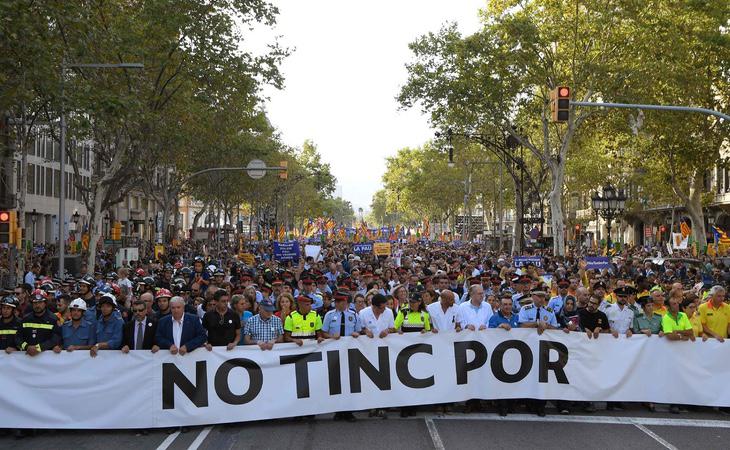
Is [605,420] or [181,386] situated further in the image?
[605,420]

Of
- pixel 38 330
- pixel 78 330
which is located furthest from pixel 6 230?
pixel 78 330

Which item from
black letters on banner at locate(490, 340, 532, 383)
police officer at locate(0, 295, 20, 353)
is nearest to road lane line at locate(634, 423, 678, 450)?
black letters on banner at locate(490, 340, 532, 383)

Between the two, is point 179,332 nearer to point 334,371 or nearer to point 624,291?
point 334,371

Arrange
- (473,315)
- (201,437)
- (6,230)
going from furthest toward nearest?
(6,230) → (473,315) → (201,437)

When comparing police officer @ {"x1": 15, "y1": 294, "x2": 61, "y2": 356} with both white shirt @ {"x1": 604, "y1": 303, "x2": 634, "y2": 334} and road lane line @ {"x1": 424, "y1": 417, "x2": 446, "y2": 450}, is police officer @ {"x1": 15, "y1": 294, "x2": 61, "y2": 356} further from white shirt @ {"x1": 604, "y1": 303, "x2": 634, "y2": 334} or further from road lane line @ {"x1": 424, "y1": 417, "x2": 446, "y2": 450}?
white shirt @ {"x1": 604, "y1": 303, "x2": 634, "y2": 334}

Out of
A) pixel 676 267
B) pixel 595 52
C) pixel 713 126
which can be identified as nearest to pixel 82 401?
pixel 676 267

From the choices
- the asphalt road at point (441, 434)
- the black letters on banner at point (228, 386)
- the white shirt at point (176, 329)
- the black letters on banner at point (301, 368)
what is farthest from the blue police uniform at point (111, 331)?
the black letters on banner at point (301, 368)

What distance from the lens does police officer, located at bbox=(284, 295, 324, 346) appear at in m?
11.1

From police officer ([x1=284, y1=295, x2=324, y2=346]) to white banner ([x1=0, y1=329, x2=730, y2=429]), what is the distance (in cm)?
36

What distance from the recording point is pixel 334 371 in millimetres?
10781

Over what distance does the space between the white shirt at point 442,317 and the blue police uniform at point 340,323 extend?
985mm

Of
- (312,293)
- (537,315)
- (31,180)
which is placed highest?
(31,180)

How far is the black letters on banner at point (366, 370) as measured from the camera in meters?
10.8

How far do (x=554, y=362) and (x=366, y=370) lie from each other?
2364 mm
